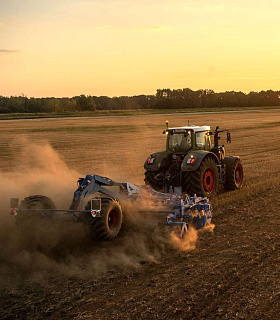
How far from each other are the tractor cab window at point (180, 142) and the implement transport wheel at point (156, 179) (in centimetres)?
87

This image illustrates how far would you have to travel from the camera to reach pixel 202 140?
1310cm

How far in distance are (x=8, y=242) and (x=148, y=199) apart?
317 cm

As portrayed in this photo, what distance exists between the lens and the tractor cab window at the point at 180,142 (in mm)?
12820

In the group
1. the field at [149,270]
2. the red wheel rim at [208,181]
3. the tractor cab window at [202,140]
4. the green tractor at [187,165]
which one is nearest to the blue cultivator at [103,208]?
the field at [149,270]

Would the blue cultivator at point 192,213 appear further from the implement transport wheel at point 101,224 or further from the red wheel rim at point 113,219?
the implement transport wheel at point 101,224

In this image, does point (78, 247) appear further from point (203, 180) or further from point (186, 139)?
point (186, 139)

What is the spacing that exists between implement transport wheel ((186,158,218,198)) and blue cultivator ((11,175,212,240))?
131 cm

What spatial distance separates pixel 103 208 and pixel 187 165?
414 cm

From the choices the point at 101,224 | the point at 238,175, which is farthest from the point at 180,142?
the point at 101,224

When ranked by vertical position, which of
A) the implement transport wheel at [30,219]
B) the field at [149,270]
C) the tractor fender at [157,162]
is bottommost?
the field at [149,270]

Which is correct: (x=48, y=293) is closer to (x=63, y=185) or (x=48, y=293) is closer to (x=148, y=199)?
(x=148, y=199)

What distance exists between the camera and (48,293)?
663 centimetres

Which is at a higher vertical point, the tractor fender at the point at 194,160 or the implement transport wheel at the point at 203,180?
the tractor fender at the point at 194,160

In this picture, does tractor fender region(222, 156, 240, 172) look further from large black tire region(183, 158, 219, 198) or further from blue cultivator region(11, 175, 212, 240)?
blue cultivator region(11, 175, 212, 240)
